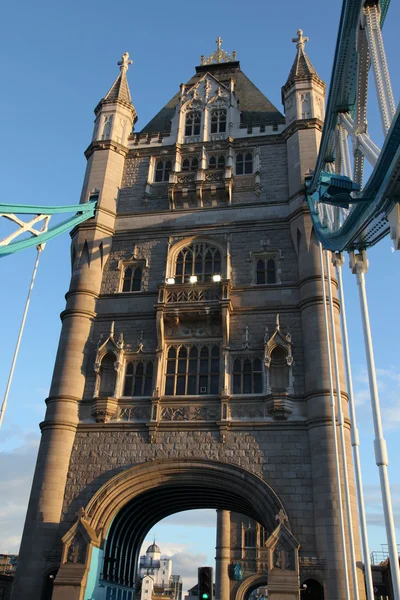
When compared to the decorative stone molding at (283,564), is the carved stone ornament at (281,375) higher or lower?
higher

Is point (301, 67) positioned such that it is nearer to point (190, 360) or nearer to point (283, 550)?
point (190, 360)

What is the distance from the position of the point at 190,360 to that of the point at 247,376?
244 centimetres

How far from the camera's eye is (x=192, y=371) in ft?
75.0

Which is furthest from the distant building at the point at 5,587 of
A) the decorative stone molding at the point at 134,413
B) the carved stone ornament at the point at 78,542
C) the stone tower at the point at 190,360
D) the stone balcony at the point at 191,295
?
the stone balcony at the point at 191,295

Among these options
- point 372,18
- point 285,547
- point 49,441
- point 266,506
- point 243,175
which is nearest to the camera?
point 372,18

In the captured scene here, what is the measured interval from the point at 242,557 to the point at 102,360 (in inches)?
1129

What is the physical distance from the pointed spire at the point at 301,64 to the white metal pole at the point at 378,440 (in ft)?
64.3

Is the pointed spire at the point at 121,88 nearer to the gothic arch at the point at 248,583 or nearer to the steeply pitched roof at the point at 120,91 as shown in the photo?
the steeply pitched roof at the point at 120,91

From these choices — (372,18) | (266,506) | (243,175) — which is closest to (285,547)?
(266,506)

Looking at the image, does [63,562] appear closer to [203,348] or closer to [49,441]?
[49,441]

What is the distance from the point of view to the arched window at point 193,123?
30.7 metres

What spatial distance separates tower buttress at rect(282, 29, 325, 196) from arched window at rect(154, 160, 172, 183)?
6.08 m

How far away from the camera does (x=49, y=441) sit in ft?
70.9

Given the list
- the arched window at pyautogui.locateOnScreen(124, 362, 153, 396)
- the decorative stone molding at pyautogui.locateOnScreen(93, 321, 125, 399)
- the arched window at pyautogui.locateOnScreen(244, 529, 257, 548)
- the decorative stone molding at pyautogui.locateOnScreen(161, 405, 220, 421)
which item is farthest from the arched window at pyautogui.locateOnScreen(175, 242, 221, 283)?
the arched window at pyautogui.locateOnScreen(244, 529, 257, 548)
